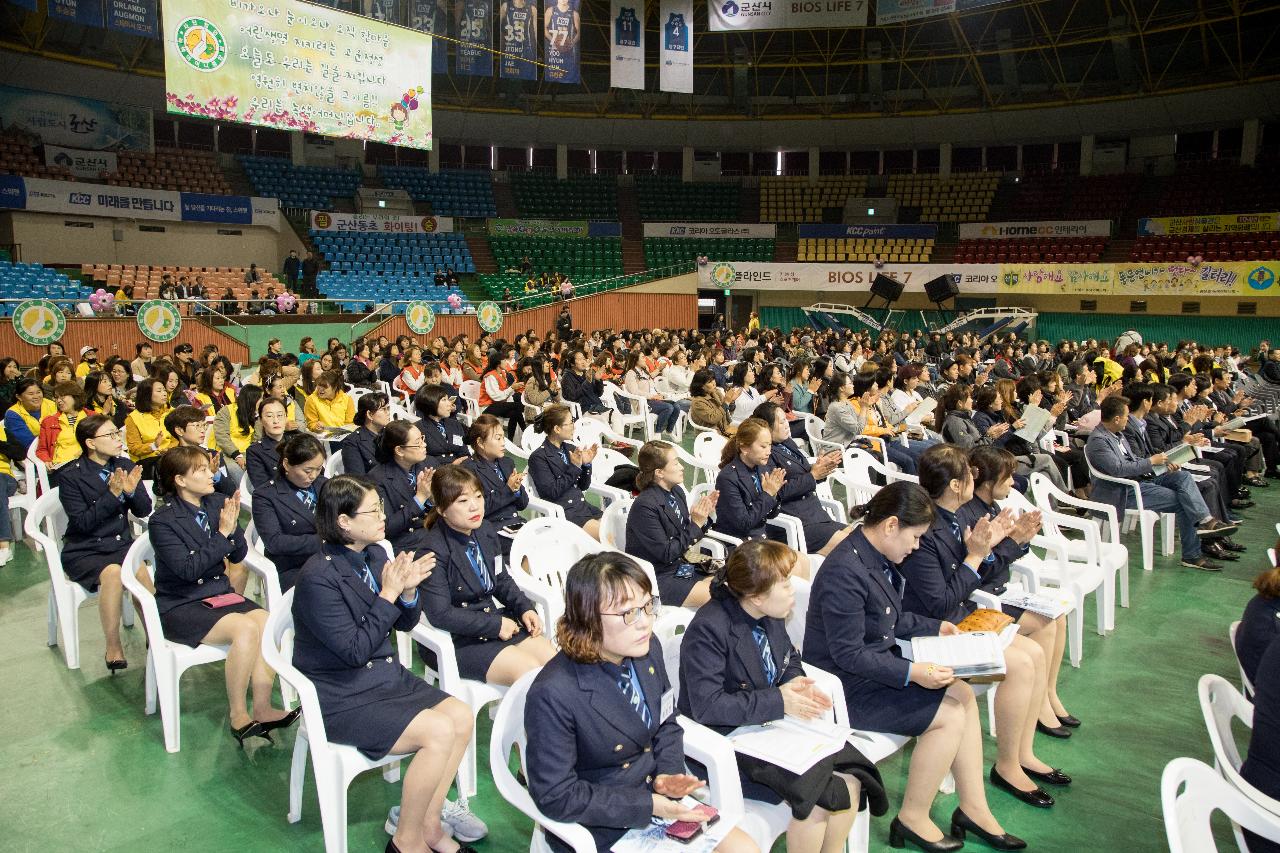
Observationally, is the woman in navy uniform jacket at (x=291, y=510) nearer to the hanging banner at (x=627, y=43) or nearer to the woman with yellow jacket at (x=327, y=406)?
the woman with yellow jacket at (x=327, y=406)

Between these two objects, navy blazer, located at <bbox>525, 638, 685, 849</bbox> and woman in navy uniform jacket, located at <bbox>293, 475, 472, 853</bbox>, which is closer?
navy blazer, located at <bbox>525, 638, 685, 849</bbox>

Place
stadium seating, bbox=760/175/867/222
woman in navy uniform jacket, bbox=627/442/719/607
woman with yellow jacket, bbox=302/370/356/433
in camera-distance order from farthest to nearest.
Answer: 1. stadium seating, bbox=760/175/867/222
2. woman with yellow jacket, bbox=302/370/356/433
3. woman in navy uniform jacket, bbox=627/442/719/607

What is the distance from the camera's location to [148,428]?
678 cm

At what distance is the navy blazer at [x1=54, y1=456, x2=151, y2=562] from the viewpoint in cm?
451

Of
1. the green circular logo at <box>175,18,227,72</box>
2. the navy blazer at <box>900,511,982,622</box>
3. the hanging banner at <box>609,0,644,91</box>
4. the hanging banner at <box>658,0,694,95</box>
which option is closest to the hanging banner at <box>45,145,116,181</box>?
the green circular logo at <box>175,18,227,72</box>

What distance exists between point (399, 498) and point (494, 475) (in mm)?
546

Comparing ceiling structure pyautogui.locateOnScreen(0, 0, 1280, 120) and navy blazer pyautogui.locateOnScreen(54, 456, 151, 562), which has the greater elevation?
ceiling structure pyautogui.locateOnScreen(0, 0, 1280, 120)

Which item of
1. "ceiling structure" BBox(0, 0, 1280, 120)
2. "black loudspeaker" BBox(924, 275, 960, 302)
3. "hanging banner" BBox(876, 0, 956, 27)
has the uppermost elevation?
"ceiling structure" BBox(0, 0, 1280, 120)

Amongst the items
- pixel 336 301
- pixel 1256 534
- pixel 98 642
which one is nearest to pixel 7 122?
pixel 336 301

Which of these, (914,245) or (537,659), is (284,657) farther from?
(914,245)

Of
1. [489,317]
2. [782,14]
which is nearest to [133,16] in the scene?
[489,317]

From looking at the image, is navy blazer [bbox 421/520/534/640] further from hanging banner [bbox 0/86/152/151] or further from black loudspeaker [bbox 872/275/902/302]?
hanging banner [bbox 0/86/152/151]

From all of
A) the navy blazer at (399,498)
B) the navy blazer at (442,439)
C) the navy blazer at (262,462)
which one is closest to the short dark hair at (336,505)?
the navy blazer at (399,498)

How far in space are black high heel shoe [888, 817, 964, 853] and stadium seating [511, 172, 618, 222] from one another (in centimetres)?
2627
